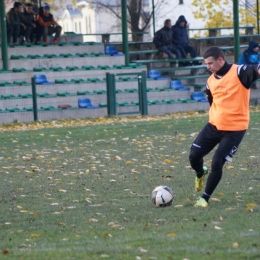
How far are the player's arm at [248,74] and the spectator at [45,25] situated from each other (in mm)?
19505

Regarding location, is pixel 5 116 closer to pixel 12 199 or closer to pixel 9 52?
pixel 9 52

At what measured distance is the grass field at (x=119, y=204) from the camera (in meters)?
6.63

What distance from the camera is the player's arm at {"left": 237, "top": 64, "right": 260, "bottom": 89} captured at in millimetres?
8320

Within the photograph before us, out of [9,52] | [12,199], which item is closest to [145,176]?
[12,199]

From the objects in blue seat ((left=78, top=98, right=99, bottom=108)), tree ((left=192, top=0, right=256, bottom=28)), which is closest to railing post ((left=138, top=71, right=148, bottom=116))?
blue seat ((left=78, top=98, right=99, bottom=108))

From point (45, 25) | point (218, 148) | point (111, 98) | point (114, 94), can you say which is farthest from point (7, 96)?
point (218, 148)

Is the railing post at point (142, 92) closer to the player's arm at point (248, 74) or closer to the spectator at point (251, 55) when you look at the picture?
the spectator at point (251, 55)

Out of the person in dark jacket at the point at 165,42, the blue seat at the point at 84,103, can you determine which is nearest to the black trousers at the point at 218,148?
the blue seat at the point at 84,103

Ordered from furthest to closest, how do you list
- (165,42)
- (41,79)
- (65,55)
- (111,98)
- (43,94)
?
(165,42) → (65,55) → (41,79) → (111,98) → (43,94)

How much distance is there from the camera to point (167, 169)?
12.4m

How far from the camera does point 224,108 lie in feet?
28.4

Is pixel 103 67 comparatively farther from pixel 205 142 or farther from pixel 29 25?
pixel 205 142

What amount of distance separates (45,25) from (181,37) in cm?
525

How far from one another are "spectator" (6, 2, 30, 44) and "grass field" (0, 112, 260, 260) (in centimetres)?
976
